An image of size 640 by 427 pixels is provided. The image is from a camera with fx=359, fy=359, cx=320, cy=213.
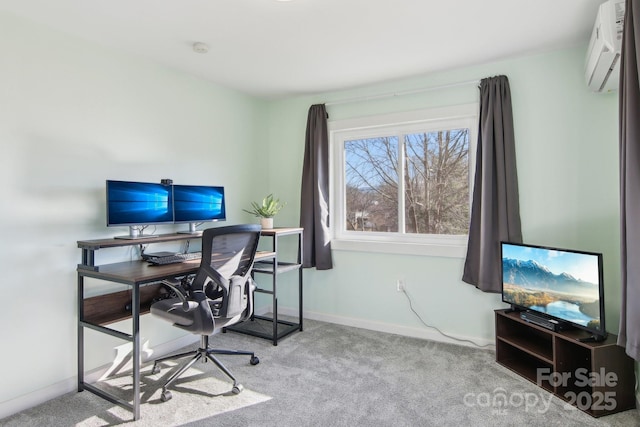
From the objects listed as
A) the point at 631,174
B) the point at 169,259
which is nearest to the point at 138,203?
the point at 169,259

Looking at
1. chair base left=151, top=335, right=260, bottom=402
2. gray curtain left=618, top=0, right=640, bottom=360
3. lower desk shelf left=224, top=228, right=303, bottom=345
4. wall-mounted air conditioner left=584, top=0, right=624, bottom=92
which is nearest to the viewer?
gray curtain left=618, top=0, right=640, bottom=360

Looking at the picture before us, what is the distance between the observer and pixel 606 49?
200 cm

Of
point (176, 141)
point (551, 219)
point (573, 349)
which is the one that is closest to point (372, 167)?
point (551, 219)

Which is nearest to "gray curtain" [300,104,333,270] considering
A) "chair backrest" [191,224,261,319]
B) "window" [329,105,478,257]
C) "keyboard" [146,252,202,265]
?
"window" [329,105,478,257]

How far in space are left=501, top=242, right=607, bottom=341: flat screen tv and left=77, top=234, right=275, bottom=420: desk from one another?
228cm

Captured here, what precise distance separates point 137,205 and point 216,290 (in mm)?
830

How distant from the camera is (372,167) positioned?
365 centimetres

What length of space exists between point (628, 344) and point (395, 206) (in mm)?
2057

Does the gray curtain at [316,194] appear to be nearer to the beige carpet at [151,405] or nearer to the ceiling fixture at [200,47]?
the ceiling fixture at [200,47]

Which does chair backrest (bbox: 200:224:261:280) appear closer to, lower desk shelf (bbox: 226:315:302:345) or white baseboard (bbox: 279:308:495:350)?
lower desk shelf (bbox: 226:315:302:345)

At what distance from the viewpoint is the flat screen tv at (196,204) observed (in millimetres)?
2867

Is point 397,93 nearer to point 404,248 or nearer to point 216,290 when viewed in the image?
point 404,248

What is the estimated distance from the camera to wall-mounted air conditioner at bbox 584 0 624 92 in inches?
74.4

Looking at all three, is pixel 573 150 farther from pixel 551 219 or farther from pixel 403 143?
pixel 403 143
